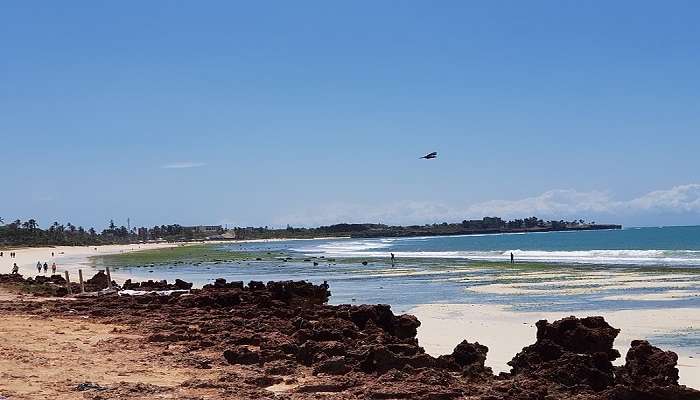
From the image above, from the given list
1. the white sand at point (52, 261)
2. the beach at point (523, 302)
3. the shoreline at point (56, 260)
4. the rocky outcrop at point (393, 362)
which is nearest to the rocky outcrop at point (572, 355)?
the rocky outcrop at point (393, 362)

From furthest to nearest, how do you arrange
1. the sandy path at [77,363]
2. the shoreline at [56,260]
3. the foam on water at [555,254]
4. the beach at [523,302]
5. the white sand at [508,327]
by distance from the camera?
the shoreline at [56,260], the foam on water at [555,254], the beach at [523,302], the white sand at [508,327], the sandy path at [77,363]

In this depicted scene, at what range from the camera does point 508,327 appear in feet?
60.1

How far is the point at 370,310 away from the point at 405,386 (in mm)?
4731

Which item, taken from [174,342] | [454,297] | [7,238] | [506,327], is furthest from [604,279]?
[7,238]

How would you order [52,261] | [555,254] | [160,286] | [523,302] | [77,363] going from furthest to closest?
[52,261], [555,254], [160,286], [523,302], [77,363]

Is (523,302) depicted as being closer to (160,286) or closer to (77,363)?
(160,286)

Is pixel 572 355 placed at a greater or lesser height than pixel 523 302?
greater

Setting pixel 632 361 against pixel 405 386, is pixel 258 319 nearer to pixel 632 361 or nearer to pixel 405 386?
pixel 405 386

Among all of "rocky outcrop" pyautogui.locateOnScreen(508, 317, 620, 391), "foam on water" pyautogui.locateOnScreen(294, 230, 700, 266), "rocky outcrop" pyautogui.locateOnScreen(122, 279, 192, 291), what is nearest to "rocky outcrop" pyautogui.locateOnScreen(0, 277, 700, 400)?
"rocky outcrop" pyautogui.locateOnScreen(508, 317, 620, 391)

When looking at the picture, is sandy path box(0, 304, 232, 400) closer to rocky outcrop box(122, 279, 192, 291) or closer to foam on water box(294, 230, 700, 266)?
rocky outcrop box(122, 279, 192, 291)

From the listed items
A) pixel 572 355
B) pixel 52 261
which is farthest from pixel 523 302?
pixel 52 261

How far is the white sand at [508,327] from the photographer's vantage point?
13.9m

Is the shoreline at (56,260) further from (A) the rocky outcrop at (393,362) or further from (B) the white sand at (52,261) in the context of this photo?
(A) the rocky outcrop at (393,362)

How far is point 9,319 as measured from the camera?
19047mm
